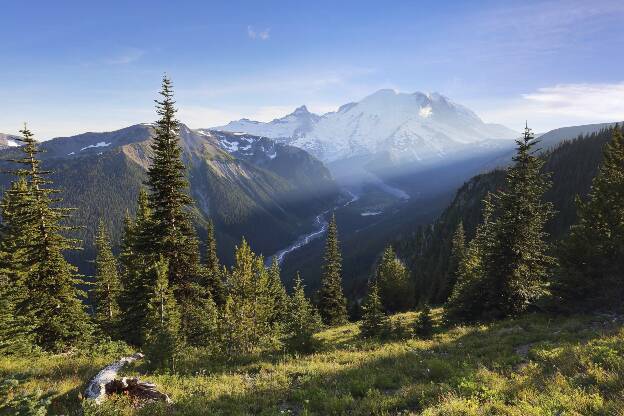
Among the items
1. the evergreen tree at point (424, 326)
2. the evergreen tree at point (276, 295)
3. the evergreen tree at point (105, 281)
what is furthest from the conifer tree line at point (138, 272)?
the evergreen tree at point (276, 295)

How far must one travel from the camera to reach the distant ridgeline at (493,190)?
120869 millimetres

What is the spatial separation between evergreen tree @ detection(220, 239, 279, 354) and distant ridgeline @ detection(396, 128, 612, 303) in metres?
86.1

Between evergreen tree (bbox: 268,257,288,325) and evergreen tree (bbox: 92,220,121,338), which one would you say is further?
evergreen tree (bbox: 268,257,288,325)

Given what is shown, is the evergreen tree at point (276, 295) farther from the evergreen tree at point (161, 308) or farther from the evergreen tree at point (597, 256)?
the evergreen tree at point (597, 256)

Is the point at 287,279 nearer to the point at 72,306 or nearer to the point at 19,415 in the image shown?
the point at 72,306

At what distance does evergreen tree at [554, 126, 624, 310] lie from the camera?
20.4m

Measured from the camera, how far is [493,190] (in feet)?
458

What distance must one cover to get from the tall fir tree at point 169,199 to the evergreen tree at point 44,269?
5.99 m

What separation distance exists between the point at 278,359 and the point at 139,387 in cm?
710

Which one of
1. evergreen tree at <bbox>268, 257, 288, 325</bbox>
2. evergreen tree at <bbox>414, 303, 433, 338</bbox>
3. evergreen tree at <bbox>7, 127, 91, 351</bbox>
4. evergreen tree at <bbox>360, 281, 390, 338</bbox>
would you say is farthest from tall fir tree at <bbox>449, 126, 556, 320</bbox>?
evergreen tree at <bbox>268, 257, 288, 325</bbox>

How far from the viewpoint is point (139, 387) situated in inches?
425

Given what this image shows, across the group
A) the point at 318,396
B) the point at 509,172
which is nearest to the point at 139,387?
the point at 318,396

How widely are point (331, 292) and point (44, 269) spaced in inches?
1482

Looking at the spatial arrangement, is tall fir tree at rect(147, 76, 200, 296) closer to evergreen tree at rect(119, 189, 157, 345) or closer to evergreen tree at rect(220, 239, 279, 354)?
evergreen tree at rect(119, 189, 157, 345)
